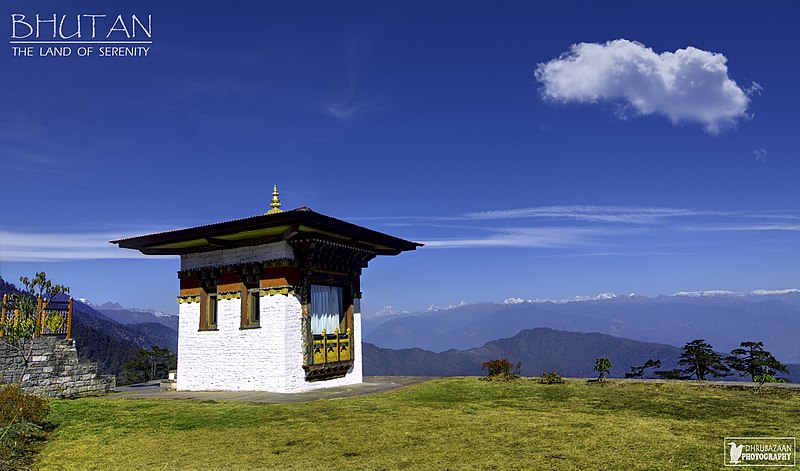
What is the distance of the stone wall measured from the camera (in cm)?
1681

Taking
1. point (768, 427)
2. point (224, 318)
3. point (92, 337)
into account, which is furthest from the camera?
point (92, 337)

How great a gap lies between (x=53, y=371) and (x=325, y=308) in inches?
354

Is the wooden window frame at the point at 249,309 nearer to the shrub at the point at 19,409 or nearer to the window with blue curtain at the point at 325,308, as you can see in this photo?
the window with blue curtain at the point at 325,308

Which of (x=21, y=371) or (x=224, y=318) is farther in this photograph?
(x=224, y=318)

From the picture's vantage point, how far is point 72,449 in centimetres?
955

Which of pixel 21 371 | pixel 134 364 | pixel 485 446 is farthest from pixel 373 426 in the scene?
pixel 134 364

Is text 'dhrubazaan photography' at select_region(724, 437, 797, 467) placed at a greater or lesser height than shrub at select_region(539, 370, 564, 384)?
greater

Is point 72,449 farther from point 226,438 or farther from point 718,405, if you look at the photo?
point 718,405

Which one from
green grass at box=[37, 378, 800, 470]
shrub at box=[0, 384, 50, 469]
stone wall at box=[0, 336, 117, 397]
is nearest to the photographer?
green grass at box=[37, 378, 800, 470]

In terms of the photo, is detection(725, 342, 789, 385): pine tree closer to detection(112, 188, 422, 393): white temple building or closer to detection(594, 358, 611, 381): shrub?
detection(594, 358, 611, 381): shrub

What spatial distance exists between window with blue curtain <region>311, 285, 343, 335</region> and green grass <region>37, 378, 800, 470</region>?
384 centimetres

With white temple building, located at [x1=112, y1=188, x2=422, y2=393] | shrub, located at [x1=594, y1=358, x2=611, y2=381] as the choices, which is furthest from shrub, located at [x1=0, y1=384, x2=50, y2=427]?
shrub, located at [x1=594, y1=358, x2=611, y2=381]

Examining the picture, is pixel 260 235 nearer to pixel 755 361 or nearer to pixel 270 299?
pixel 270 299

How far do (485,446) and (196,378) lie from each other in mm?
13295
